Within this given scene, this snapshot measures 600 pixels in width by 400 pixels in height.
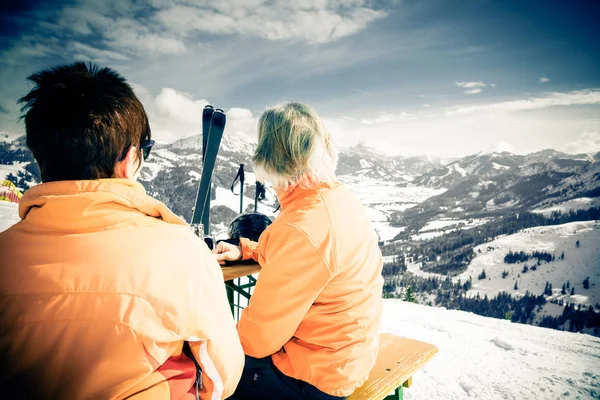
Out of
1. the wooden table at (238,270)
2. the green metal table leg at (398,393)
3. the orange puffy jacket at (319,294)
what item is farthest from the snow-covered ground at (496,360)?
the orange puffy jacket at (319,294)

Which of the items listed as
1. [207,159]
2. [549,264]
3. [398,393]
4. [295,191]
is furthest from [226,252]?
[549,264]

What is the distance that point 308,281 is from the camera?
1.69 meters

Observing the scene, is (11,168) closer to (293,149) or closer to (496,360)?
(496,360)

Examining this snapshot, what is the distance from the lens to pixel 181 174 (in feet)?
639

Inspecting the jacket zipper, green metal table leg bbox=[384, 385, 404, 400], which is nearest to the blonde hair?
the jacket zipper

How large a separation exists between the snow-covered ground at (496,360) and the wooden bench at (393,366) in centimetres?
173

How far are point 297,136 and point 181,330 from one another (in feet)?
4.20

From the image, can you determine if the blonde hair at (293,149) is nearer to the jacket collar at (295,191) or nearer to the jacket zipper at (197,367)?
the jacket collar at (295,191)

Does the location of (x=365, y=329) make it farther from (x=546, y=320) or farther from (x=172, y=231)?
(x=546, y=320)

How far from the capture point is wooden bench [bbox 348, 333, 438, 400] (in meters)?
2.44

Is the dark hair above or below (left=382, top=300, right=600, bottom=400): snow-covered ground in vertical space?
above

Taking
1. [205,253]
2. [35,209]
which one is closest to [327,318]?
[205,253]

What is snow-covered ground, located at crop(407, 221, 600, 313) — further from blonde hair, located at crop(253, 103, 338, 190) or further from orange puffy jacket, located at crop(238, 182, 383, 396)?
blonde hair, located at crop(253, 103, 338, 190)

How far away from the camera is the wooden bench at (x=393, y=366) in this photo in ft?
7.99
